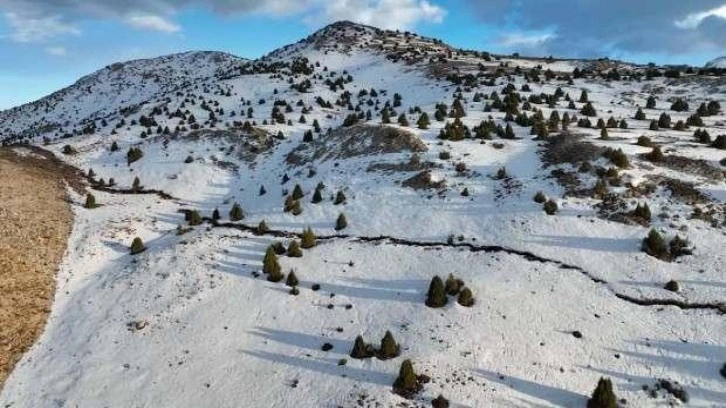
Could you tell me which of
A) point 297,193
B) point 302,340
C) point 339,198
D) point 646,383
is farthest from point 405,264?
point 297,193

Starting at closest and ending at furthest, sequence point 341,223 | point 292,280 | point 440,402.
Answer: point 440,402 < point 292,280 < point 341,223

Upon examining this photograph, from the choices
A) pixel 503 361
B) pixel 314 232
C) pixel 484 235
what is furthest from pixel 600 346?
pixel 314 232

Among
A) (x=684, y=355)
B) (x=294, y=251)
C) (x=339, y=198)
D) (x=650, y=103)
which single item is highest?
(x=650, y=103)

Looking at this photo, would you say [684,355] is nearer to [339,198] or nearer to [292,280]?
[292,280]

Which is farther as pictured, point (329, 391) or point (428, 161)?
point (428, 161)

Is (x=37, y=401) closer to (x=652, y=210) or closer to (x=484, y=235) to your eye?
(x=484, y=235)

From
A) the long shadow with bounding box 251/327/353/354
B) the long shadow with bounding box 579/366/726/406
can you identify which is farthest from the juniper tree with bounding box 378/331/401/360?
the long shadow with bounding box 579/366/726/406
